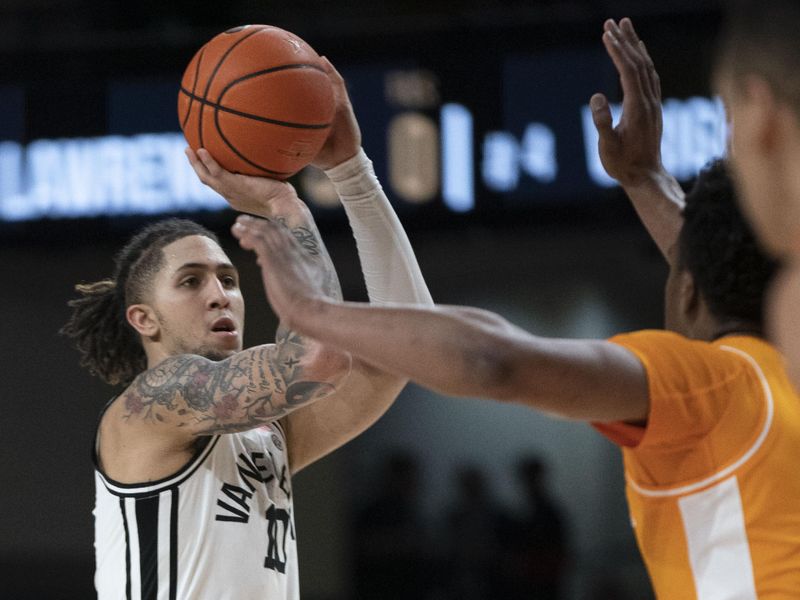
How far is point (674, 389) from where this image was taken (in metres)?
1.94

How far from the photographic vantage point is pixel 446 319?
192 centimetres

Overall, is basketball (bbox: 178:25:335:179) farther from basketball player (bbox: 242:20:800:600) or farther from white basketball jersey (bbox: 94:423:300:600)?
basketball player (bbox: 242:20:800:600)

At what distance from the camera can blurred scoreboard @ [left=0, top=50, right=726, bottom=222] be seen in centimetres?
656

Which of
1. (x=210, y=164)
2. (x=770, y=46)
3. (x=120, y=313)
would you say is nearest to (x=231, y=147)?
(x=210, y=164)

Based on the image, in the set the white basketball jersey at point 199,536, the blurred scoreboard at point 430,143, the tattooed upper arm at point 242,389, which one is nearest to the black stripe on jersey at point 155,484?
the white basketball jersey at point 199,536

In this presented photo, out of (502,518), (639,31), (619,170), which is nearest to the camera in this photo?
(619,170)

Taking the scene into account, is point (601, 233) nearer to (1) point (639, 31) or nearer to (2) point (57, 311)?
(1) point (639, 31)

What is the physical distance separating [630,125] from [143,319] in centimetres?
152

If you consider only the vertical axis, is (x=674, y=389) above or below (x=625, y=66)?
below

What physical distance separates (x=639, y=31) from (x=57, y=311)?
184 inches

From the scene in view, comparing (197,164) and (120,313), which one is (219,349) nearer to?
(120,313)

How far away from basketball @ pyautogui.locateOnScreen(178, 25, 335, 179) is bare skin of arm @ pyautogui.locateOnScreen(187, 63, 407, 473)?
0.16ft

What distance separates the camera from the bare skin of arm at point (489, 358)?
187cm

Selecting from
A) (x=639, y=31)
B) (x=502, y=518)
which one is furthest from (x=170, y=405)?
(x=502, y=518)
